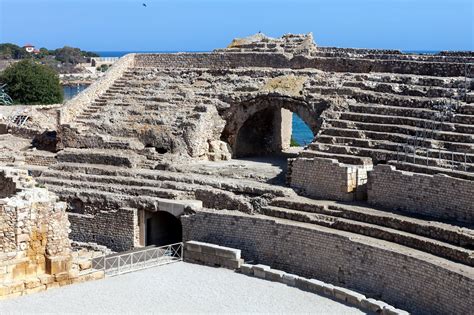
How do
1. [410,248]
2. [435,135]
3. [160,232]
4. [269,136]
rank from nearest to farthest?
1. [410,248]
2. [435,135]
3. [160,232]
4. [269,136]

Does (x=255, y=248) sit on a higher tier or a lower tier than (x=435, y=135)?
lower

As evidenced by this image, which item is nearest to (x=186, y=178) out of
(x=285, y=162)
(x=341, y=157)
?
(x=285, y=162)

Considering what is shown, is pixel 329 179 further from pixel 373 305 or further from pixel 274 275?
pixel 373 305

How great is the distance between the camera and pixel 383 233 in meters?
19.5

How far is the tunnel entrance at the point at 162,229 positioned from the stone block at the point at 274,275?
5080 mm

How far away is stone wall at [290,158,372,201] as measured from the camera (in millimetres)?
22109

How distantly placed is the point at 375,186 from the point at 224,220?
155 inches

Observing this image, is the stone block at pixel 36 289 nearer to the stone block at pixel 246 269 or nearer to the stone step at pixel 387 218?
the stone block at pixel 246 269

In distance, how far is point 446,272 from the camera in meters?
17.0

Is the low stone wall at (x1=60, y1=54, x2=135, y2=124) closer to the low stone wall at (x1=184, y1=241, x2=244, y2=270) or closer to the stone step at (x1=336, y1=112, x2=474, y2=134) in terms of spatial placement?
the low stone wall at (x1=184, y1=241, x2=244, y2=270)

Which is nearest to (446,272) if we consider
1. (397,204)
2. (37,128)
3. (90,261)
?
(397,204)

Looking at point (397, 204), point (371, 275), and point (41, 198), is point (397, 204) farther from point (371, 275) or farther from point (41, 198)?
point (41, 198)

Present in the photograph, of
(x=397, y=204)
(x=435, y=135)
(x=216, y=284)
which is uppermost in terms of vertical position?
(x=435, y=135)

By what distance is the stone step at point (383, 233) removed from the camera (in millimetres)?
17812
